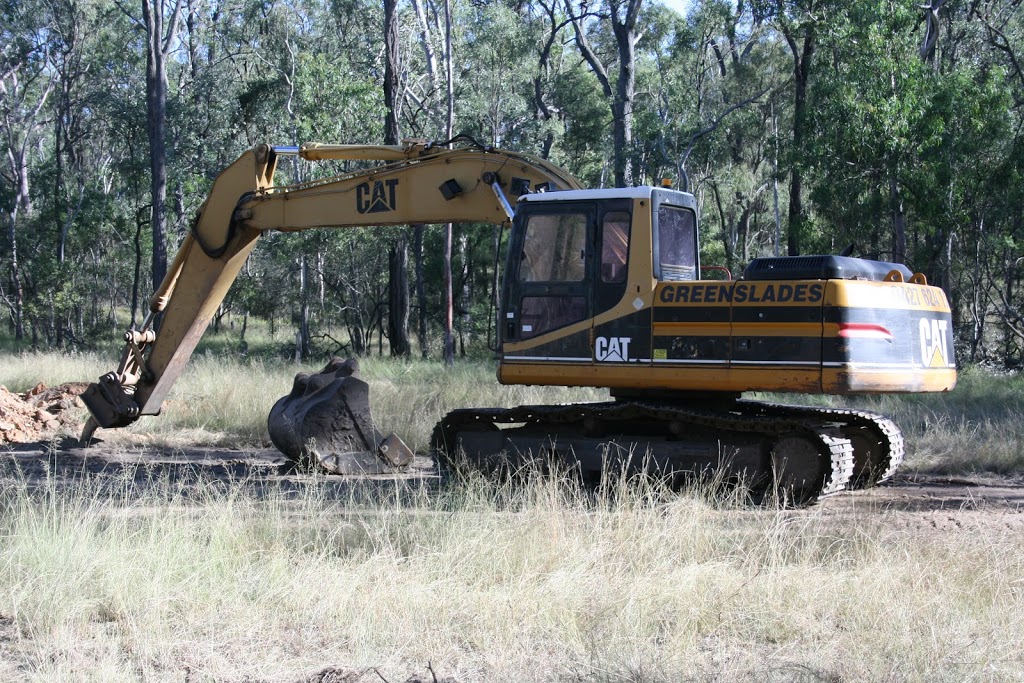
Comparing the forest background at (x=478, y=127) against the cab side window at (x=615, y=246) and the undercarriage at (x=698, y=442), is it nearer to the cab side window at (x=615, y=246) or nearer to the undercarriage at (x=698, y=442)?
the undercarriage at (x=698, y=442)

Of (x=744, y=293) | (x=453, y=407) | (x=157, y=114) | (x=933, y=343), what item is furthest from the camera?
(x=157, y=114)

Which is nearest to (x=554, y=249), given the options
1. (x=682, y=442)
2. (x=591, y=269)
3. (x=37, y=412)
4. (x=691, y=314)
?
(x=591, y=269)

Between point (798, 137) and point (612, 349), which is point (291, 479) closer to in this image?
point (612, 349)

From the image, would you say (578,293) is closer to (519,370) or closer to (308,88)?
(519,370)

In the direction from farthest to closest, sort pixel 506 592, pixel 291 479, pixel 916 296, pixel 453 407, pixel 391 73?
pixel 391 73, pixel 453 407, pixel 291 479, pixel 916 296, pixel 506 592

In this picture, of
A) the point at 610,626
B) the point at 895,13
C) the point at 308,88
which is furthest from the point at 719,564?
the point at 308,88

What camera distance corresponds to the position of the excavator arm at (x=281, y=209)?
10.3m

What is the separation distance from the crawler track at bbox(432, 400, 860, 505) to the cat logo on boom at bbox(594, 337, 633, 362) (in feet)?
1.74

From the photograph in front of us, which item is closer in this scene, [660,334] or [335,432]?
[660,334]

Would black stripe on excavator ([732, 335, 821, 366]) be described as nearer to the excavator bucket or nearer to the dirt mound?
the excavator bucket

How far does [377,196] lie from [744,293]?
→ 158 inches

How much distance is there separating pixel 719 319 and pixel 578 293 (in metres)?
1.23

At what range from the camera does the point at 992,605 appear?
5566 mm

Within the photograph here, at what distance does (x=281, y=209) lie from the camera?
11.2m
